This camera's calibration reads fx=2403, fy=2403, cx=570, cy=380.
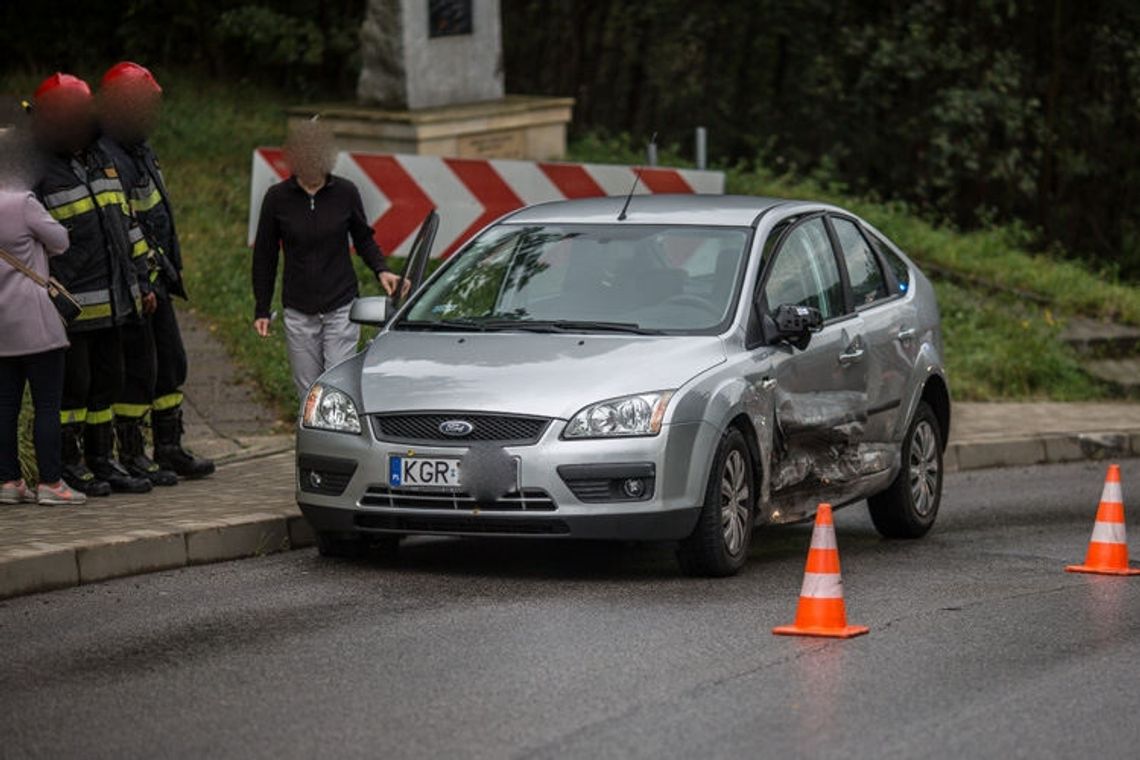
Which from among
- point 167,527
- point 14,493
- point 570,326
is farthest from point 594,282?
point 14,493

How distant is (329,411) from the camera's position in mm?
10484

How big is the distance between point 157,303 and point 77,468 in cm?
100

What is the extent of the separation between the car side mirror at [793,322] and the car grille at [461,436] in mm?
1430

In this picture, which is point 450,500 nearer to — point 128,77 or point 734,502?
point 734,502

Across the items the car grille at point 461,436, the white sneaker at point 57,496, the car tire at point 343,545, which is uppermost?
the car grille at point 461,436

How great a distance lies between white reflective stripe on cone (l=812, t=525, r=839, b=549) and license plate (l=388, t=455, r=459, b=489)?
1.62 meters

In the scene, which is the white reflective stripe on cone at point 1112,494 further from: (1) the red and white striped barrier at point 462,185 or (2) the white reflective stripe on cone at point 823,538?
(1) the red and white striped barrier at point 462,185

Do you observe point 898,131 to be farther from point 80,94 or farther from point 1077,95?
point 80,94

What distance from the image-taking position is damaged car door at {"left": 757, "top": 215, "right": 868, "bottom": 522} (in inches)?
431

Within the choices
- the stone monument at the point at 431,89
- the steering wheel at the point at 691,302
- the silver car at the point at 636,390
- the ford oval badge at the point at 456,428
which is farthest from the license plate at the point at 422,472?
the stone monument at the point at 431,89

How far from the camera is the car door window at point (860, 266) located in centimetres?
1216

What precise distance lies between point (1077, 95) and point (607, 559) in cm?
1887

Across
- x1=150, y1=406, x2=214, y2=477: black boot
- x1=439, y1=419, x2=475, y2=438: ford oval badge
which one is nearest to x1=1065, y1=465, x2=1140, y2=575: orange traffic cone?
x1=439, y1=419, x2=475, y2=438: ford oval badge

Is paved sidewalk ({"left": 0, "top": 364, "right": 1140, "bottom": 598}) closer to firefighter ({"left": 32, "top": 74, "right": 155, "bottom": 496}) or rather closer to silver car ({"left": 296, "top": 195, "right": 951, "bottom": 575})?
firefighter ({"left": 32, "top": 74, "right": 155, "bottom": 496})
